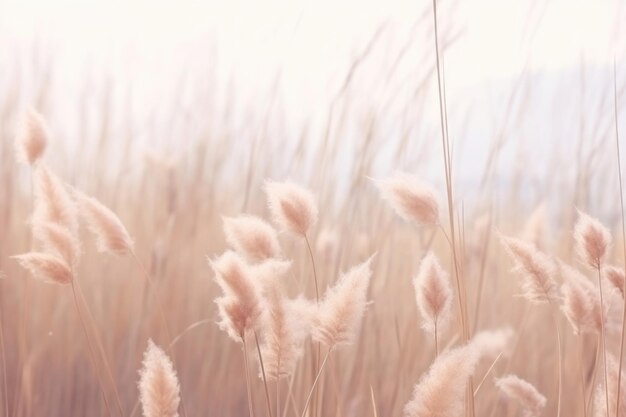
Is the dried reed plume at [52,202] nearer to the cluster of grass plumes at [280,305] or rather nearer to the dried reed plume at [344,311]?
the cluster of grass plumes at [280,305]

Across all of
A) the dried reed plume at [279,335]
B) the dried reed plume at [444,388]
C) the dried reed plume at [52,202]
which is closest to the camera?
the dried reed plume at [444,388]

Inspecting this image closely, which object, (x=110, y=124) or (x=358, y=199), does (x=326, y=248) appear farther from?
(x=110, y=124)

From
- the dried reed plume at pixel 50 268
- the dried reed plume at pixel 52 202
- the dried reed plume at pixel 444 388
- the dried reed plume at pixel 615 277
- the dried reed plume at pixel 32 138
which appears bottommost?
the dried reed plume at pixel 444 388

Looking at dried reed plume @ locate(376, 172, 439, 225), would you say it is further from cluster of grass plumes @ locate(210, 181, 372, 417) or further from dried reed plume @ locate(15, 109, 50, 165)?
dried reed plume @ locate(15, 109, 50, 165)

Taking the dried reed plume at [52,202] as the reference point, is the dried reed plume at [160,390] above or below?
below

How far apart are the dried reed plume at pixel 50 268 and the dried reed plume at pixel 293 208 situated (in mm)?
195

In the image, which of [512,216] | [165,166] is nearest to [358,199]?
[165,166]

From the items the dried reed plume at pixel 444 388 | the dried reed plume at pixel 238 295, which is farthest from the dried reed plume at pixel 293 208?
the dried reed plume at pixel 444 388

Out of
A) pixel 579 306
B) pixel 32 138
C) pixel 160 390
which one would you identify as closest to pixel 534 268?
pixel 579 306

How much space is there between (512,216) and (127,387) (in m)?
1.04

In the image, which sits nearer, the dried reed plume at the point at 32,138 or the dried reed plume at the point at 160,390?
the dried reed plume at the point at 160,390

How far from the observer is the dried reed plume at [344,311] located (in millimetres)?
699

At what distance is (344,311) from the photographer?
2.31ft

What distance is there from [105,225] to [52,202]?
58 millimetres
